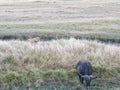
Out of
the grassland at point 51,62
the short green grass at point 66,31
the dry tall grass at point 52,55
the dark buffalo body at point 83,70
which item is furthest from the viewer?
the short green grass at point 66,31

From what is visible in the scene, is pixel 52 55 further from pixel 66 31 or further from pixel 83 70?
pixel 66 31

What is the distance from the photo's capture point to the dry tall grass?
46.8 ft

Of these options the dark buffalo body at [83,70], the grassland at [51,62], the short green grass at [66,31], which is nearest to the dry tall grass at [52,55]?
the grassland at [51,62]

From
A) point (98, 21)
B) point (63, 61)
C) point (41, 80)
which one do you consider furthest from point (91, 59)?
point (98, 21)

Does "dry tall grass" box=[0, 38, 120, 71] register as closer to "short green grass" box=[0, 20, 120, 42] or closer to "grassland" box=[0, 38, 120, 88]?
"grassland" box=[0, 38, 120, 88]

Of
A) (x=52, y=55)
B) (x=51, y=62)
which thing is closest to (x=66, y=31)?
(x=52, y=55)

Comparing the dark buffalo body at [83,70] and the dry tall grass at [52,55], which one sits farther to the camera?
the dry tall grass at [52,55]

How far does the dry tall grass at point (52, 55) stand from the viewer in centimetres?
1427

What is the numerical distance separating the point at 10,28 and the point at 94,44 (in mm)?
13272

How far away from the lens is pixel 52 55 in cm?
1493

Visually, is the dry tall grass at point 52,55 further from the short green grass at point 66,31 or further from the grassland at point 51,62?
the short green grass at point 66,31

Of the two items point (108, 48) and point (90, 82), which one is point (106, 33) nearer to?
point (108, 48)

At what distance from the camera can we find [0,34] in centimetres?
2555

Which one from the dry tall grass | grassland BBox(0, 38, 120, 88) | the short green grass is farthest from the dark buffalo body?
the short green grass
